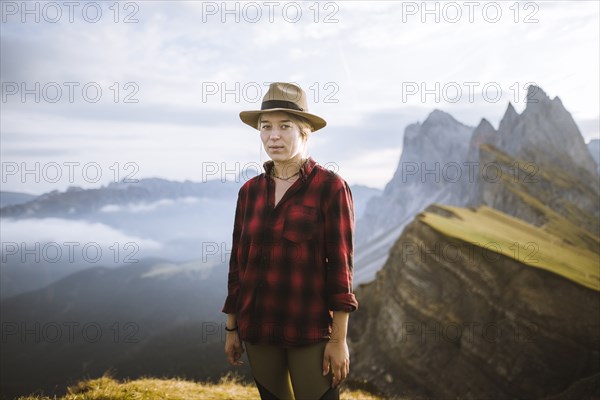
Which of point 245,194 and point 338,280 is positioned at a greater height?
point 245,194

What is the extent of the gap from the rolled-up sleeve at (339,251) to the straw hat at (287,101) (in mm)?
742

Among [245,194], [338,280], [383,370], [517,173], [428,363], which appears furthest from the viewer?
[517,173]

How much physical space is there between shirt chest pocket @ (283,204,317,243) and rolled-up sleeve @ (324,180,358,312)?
130mm

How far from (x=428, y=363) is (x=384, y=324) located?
679cm

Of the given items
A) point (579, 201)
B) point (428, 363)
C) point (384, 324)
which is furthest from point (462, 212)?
point (579, 201)

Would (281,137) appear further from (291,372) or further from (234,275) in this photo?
(291,372)

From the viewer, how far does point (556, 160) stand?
484 feet

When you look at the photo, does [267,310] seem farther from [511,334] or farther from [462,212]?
[462,212]

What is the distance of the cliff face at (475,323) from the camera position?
765 inches

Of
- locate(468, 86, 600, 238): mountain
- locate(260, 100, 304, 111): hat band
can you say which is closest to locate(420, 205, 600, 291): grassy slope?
locate(260, 100, 304, 111): hat band

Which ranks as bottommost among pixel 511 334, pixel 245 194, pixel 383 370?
pixel 383 370

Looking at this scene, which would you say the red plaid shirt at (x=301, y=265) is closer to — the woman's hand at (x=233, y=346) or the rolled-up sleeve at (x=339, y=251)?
the rolled-up sleeve at (x=339, y=251)

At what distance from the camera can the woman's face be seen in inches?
130

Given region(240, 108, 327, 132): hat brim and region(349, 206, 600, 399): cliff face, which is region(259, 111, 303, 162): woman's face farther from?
region(349, 206, 600, 399): cliff face
